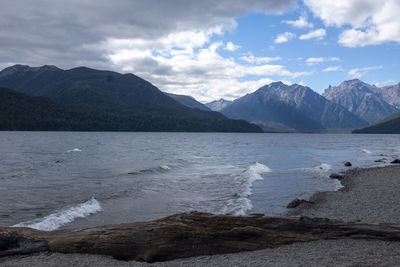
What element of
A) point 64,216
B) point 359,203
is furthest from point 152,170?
point 359,203

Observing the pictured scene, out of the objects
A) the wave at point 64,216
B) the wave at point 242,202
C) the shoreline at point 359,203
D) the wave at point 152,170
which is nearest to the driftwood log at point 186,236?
the shoreline at point 359,203

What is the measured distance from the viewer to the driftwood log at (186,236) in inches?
369

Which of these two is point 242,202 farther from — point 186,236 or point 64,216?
point 186,236

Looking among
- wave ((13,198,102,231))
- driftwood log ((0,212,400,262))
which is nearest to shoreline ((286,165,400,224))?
driftwood log ((0,212,400,262))

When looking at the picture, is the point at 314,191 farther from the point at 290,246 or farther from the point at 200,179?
the point at 290,246

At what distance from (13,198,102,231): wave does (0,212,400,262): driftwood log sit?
7144mm

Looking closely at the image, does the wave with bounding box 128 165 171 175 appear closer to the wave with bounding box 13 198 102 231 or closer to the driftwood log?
the wave with bounding box 13 198 102 231

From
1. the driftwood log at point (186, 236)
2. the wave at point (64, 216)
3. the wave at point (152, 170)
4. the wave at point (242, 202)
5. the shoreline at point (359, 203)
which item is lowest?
the wave at point (152, 170)

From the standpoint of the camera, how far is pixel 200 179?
34.3 m

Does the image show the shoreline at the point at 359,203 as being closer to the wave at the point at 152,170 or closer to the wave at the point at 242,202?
the wave at the point at 242,202

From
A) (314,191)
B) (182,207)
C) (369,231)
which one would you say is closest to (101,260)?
(369,231)

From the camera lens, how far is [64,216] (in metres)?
18.5

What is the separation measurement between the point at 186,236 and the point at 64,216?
11.7 metres

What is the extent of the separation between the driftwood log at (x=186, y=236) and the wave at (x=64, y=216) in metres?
7.14
